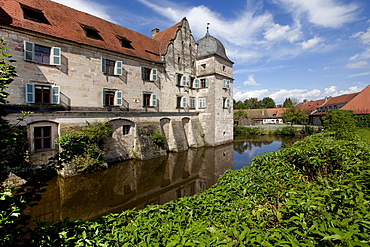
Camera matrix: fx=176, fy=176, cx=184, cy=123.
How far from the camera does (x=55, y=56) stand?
1128cm

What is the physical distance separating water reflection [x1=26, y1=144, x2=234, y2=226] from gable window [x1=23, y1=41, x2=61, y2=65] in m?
7.38

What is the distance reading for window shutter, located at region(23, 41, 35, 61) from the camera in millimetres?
10248

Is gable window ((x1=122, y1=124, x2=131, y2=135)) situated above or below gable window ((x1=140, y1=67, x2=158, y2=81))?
below

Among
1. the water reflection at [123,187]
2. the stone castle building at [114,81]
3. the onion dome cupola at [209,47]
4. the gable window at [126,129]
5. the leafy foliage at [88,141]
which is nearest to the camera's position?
the water reflection at [123,187]

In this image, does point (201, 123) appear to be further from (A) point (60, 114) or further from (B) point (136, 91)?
(A) point (60, 114)

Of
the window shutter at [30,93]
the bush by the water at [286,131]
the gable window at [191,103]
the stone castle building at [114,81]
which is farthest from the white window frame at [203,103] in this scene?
the bush by the water at [286,131]

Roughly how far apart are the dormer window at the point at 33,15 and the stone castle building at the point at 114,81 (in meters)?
0.06

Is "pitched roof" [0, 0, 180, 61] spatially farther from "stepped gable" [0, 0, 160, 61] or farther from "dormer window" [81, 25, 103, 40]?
"dormer window" [81, 25, 103, 40]

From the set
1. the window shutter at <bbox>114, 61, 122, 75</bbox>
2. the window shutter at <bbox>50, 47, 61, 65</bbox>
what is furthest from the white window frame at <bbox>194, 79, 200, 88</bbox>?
the window shutter at <bbox>50, 47, 61, 65</bbox>

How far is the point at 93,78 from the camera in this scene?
43.8 ft

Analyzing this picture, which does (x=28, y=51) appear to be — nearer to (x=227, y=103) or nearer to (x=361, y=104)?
(x=227, y=103)

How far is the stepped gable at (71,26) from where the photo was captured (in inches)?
424

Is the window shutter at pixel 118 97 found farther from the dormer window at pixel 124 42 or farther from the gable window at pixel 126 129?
the dormer window at pixel 124 42

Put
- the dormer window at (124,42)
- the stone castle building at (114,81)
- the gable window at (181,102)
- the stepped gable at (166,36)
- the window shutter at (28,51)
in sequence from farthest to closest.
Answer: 1. the gable window at (181,102)
2. the stepped gable at (166,36)
3. the dormer window at (124,42)
4. the stone castle building at (114,81)
5. the window shutter at (28,51)
